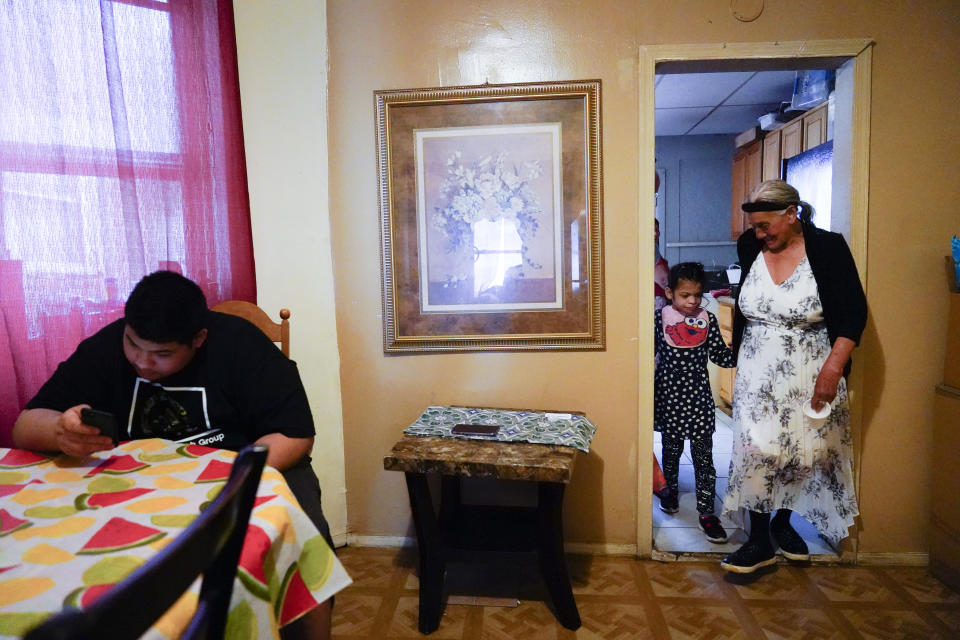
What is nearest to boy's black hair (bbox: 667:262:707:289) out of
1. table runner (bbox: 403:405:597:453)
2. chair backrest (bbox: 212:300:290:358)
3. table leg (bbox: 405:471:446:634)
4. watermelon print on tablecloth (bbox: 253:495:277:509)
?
table runner (bbox: 403:405:597:453)

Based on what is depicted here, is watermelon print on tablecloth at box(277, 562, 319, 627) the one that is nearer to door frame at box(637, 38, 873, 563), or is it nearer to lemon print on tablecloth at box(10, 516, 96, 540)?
lemon print on tablecloth at box(10, 516, 96, 540)

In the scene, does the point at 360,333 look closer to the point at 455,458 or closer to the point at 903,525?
the point at 455,458

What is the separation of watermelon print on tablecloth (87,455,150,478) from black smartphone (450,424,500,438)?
105cm

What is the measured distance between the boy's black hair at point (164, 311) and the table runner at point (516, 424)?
91 centimetres

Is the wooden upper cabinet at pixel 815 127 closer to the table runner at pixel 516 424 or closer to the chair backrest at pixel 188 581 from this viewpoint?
the table runner at pixel 516 424

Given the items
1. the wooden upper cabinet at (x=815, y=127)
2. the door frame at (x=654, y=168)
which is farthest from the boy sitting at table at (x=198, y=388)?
the wooden upper cabinet at (x=815, y=127)

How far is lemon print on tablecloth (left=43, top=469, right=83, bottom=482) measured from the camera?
981 mm

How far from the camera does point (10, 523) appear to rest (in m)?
0.82

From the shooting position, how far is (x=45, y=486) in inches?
37.6

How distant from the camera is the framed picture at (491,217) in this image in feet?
6.98

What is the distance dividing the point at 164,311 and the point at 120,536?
0.57 metres

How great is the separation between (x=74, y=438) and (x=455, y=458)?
39.1 inches

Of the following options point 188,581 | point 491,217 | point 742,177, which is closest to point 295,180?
point 491,217

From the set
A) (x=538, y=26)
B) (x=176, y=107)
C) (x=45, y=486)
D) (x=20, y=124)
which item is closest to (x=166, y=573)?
(x=45, y=486)
